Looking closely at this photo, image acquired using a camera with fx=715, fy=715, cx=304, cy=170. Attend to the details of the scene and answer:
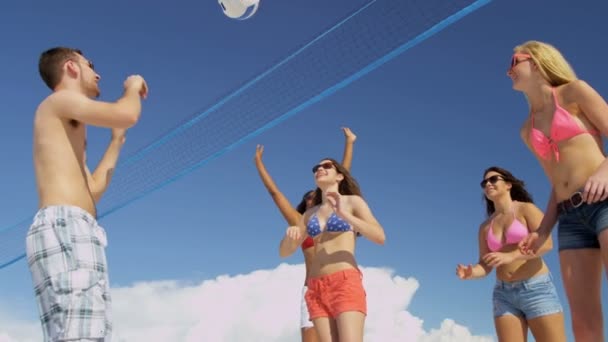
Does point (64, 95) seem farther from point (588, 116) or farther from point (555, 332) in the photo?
point (555, 332)

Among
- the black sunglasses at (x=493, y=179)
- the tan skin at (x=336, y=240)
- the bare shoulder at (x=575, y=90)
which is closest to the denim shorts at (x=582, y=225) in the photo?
the bare shoulder at (x=575, y=90)

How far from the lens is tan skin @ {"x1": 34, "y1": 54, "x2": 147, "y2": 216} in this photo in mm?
3270

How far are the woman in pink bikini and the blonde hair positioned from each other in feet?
4.74

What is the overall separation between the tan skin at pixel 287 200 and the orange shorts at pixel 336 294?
1.05 m

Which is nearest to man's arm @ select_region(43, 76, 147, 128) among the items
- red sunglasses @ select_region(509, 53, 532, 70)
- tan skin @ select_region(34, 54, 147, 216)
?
tan skin @ select_region(34, 54, 147, 216)

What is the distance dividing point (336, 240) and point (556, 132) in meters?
2.02

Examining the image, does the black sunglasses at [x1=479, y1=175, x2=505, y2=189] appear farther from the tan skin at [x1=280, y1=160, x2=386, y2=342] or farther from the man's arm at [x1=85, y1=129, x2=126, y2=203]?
the man's arm at [x1=85, y1=129, x2=126, y2=203]

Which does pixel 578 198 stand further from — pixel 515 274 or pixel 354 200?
pixel 354 200

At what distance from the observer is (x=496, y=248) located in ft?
18.2

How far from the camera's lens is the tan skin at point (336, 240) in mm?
4941

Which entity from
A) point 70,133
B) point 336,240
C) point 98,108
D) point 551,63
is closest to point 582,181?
point 551,63

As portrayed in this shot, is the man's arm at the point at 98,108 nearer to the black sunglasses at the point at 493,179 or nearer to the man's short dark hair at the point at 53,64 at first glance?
the man's short dark hair at the point at 53,64

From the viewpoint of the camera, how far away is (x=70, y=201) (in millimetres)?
3232

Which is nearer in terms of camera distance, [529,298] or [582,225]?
[582,225]
